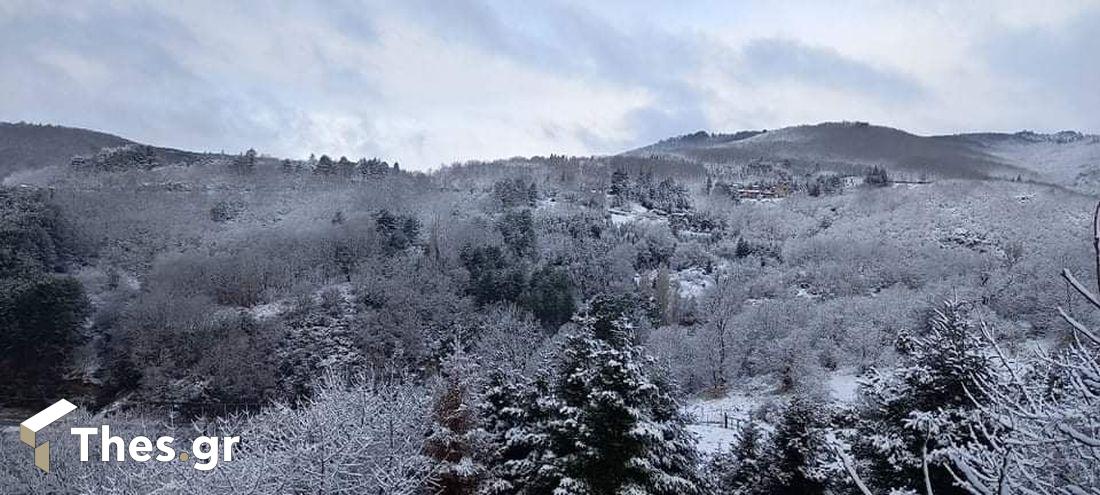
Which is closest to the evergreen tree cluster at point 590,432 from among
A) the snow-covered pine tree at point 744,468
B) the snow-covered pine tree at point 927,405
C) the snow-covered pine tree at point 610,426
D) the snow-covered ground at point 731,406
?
the snow-covered pine tree at point 610,426

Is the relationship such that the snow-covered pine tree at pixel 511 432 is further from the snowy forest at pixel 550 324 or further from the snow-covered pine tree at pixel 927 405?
the snow-covered pine tree at pixel 927 405

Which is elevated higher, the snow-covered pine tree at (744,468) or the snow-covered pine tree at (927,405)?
the snow-covered pine tree at (927,405)

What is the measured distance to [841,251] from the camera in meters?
75.8

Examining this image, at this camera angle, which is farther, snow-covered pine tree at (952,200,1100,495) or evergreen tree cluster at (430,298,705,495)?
evergreen tree cluster at (430,298,705,495)

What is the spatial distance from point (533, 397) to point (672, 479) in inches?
159

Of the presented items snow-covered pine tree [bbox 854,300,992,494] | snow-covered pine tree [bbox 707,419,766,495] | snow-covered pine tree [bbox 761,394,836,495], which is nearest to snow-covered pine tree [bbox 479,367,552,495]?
snow-covered pine tree [bbox 707,419,766,495]

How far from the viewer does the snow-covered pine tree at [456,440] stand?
13922mm

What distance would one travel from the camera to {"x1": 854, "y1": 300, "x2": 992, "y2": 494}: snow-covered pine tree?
9367 mm

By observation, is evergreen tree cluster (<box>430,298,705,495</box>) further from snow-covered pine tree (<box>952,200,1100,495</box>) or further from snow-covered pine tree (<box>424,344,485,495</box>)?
snow-covered pine tree (<box>952,200,1100,495</box>)

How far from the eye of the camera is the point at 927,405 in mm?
9875

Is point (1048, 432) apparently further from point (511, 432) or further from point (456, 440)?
point (456, 440)

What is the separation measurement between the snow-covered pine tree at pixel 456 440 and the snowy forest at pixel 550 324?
71 millimetres

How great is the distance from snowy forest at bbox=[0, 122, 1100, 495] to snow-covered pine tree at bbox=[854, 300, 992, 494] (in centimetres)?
5

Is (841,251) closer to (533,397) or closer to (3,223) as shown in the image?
(533,397)
